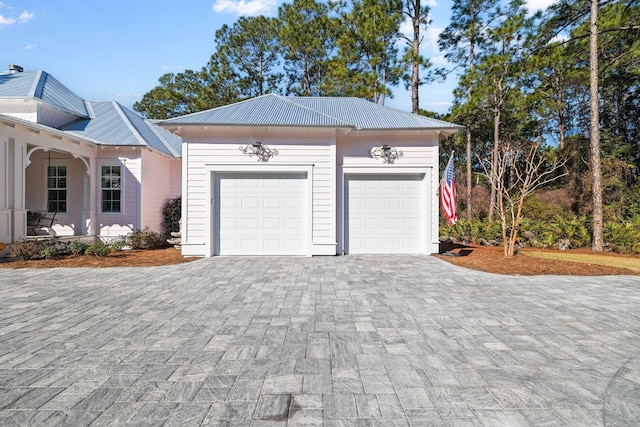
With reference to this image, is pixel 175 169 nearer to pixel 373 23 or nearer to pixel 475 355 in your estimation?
pixel 373 23

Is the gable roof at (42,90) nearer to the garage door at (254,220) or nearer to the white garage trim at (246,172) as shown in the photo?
the white garage trim at (246,172)

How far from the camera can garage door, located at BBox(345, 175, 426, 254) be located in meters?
9.72

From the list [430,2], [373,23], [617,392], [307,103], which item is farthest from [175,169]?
[617,392]

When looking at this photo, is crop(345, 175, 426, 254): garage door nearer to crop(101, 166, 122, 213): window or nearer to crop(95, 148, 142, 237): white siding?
crop(95, 148, 142, 237): white siding

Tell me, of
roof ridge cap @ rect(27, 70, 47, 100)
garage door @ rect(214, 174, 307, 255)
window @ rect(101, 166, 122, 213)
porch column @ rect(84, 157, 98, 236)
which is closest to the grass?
garage door @ rect(214, 174, 307, 255)

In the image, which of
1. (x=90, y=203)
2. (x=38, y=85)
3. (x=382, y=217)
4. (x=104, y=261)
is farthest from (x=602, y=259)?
(x=38, y=85)

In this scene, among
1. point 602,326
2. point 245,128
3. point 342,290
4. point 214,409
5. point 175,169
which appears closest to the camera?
point 214,409

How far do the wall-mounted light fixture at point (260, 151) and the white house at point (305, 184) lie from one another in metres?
0.03

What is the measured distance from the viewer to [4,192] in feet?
29.5

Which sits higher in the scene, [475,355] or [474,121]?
[474,121]

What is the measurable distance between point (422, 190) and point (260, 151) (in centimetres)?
470

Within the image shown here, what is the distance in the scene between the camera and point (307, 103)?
12.0 metres

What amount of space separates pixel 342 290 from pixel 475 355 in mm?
2717

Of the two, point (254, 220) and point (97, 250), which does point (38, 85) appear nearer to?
point (97, 250)
